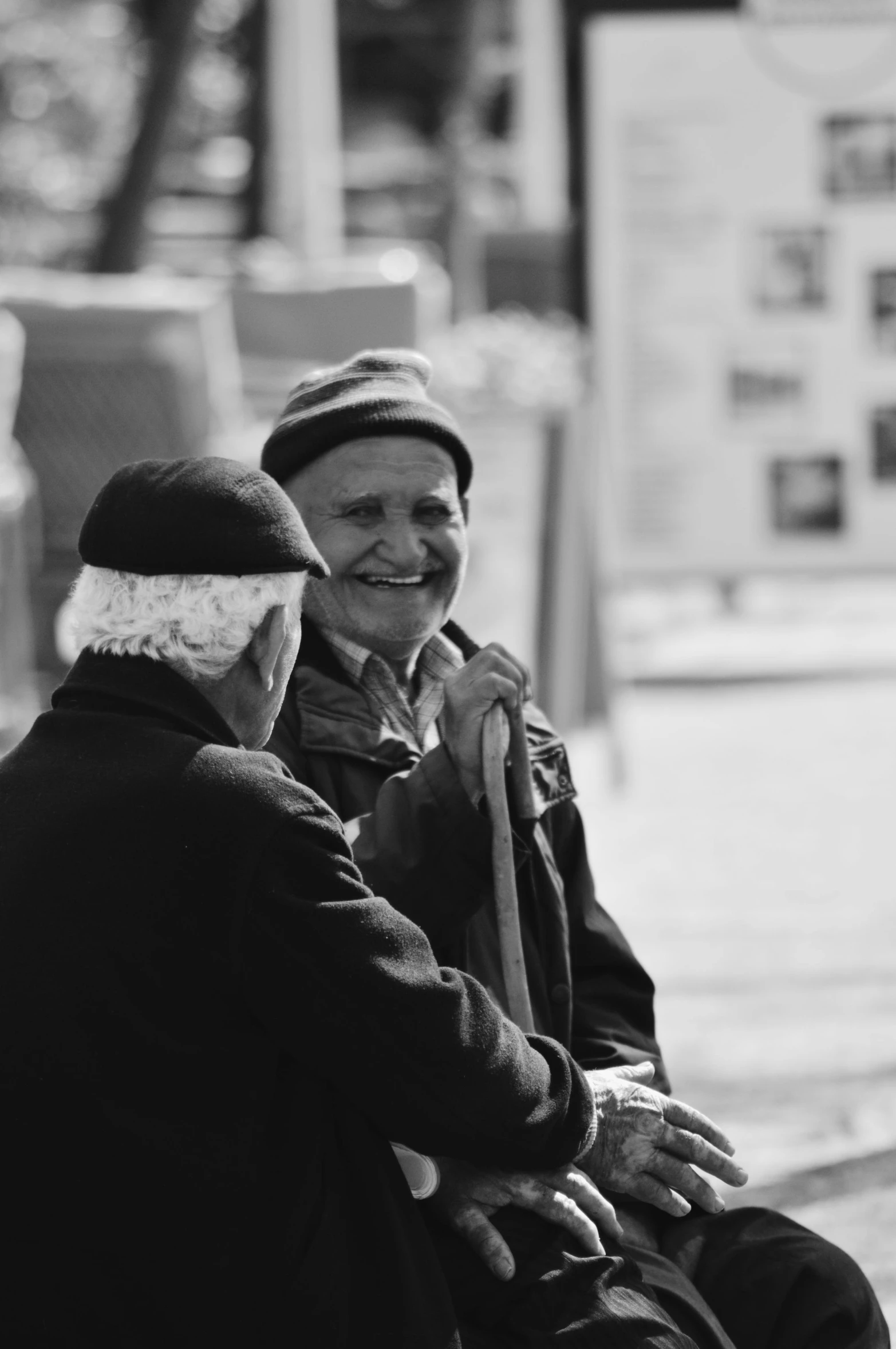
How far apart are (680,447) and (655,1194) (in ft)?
21.4

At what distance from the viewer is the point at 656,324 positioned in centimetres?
863

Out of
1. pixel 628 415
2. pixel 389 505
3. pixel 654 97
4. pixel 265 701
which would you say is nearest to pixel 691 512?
pixel 628 415

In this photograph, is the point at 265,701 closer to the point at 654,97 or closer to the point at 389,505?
the point at 389,505

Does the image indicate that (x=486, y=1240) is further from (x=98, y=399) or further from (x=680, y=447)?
(x=680, y=447)

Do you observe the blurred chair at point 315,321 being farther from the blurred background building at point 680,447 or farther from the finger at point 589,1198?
the finger at point 589,1198

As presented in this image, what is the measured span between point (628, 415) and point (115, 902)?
22.7ft

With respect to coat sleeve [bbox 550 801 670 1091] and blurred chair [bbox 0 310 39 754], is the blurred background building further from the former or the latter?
coat sleeve [bbox 550 801 670 1091]

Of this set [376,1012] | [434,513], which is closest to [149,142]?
[434,513]

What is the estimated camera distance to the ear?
210 centimetres

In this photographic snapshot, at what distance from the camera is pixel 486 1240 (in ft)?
7.39

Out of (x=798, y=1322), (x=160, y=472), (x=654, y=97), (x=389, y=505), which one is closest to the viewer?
(x=160, y=472)

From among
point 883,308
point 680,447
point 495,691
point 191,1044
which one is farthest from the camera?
point 883,308

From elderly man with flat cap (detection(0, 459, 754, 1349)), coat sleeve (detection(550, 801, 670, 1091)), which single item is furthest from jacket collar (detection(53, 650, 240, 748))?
coat sleeve (detection(550, 801, 670, 1091))

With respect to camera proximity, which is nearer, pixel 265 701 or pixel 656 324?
pixel 265 701
